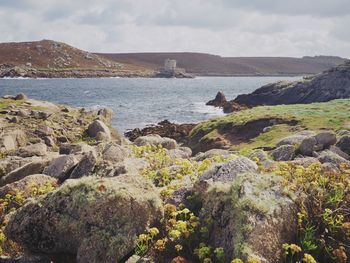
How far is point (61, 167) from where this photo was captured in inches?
589

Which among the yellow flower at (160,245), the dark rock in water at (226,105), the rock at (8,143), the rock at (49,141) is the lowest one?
the dark rock in water at (226,105)

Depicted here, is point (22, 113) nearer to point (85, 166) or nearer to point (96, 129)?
point (96, 129)

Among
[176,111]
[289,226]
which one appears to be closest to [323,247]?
[289,226]

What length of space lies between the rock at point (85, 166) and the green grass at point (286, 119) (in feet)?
67.2

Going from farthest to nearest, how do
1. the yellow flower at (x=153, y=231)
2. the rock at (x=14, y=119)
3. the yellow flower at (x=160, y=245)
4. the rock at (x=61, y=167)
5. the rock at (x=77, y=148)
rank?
the rock at (x=14, y=119), the rock at (x=77, y=148), the rock at (x=61, y=167), the yellow flower at (x=153, y=231), the yellow flower at (x=160, y=245)

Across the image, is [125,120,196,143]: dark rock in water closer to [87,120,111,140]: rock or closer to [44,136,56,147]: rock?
[87,120,111,140]: rock

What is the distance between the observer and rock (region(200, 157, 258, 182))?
9957 mm

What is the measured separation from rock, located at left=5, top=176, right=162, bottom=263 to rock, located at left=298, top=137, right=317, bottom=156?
14.7m

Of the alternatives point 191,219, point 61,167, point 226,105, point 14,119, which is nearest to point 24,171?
point 61,167

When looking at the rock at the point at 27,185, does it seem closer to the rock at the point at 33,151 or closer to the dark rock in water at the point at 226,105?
the rock at the point at 33,151

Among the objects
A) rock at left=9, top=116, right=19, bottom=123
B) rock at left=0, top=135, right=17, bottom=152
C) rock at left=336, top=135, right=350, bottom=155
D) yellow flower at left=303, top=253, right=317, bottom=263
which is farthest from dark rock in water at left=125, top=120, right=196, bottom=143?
yellow flower at left=303, top=253, right=317, bottom=263

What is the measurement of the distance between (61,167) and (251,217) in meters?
9.00

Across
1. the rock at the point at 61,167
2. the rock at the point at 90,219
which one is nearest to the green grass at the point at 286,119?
the rock at the point at 61,167

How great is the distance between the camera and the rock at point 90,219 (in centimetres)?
855
